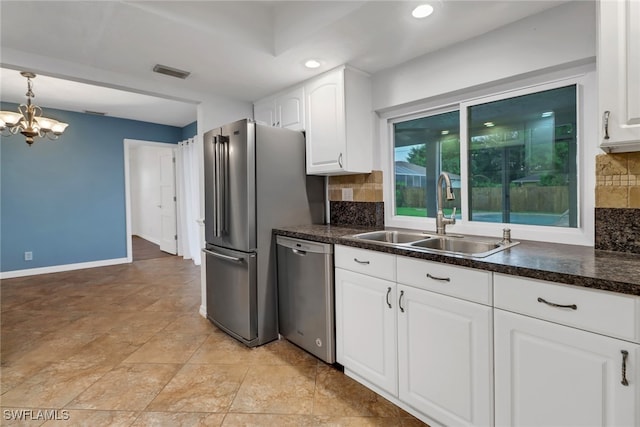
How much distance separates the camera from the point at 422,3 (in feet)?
5.35

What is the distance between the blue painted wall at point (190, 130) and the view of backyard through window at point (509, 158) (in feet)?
14.3

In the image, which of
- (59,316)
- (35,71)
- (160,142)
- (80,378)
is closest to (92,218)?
(160,142)

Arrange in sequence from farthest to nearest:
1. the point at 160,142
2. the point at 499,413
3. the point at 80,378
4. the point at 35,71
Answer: the point at 160,142, the point at 35,71, the point at 80,378, the point at 499,413

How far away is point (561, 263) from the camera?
1.26 m

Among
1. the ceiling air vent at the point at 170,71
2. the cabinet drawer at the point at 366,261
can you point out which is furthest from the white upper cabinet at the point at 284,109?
the cabinet drawer at the point at 366,261

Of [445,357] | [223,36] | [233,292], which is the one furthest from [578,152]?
[233,292]

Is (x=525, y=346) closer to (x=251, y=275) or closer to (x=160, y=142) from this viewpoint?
(x=251, y=275)

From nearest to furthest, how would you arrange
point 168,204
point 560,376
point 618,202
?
1. point 560,376
2. point 618,202
3. point 168,204

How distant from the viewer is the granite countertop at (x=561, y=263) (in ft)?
3.45

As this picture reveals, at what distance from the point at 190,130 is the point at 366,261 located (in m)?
5.09

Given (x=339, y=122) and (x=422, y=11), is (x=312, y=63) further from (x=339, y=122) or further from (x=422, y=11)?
(x=422, y=11)

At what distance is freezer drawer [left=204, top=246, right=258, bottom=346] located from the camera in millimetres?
2404

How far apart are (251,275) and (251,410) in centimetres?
92

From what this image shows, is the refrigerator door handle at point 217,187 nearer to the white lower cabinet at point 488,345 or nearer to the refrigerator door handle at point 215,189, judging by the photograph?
the refrigerator door handle at point 215,189
